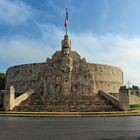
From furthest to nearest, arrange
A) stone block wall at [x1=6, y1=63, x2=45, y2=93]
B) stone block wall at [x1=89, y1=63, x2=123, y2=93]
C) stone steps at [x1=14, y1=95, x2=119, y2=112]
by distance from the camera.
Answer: stone block wall at [x1=89, y1=63, x2=123, y2=93] < stone block wall at [x1=6, y1=63, x2=45, y2=93] < stone steps at [x1=14, y1=95, x2=119, y2=112]

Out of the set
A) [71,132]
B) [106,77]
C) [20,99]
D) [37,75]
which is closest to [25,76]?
[37,75]

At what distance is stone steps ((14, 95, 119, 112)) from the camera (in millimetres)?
31078

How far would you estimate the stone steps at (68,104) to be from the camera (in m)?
31.1

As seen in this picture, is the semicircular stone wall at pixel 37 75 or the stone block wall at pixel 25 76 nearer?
the stone block wall at pixel 25 76

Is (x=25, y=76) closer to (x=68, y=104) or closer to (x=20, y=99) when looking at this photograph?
(x=20, y=99)

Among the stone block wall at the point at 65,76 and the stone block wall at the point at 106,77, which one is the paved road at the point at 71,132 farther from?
the stone block wall at the point at 106,77

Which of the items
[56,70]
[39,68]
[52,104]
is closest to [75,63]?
[56,70]

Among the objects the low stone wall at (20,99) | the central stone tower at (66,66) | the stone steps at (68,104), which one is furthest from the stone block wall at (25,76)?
the stone steps at (68,104)

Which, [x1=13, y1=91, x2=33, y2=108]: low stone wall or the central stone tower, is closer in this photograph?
[x1=13, y1=91, x2=33, y2=108]: low stone wall

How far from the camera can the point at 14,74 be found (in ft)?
186

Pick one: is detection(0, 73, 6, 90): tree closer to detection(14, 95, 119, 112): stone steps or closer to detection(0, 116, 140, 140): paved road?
detection(14, 95, 119, 112): stone steps

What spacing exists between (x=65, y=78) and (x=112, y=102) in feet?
32.9

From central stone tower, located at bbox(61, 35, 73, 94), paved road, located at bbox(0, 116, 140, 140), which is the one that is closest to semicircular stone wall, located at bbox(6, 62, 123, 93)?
central stone tower, located at bbox(61, 35, 73, 94)

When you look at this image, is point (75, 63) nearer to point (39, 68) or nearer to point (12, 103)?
point (39, 68)
